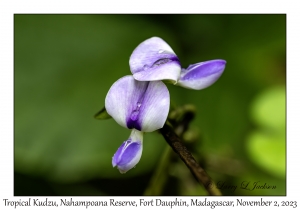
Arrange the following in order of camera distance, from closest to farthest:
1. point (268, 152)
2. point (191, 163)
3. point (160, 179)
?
1. point (191, 163)
2. point (160, 179)
3. point (268, 152)

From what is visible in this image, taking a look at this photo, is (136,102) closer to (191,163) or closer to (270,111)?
(191,163)

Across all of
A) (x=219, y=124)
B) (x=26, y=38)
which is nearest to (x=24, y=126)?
(x=26, y=38)

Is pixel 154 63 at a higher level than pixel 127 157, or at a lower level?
higher

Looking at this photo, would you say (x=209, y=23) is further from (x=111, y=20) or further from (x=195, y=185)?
(x=195, y=185)

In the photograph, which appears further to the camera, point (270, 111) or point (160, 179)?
point (270, 111)

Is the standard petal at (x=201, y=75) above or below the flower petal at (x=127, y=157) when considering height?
above

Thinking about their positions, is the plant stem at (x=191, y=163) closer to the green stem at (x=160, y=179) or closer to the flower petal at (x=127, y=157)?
the flower petal at (x=127, y=157)

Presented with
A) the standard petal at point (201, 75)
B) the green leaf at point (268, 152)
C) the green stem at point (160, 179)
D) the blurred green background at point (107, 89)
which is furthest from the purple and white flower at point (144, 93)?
the green leaf at point (268, 152)

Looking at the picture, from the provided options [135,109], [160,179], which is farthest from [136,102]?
[160,179]
